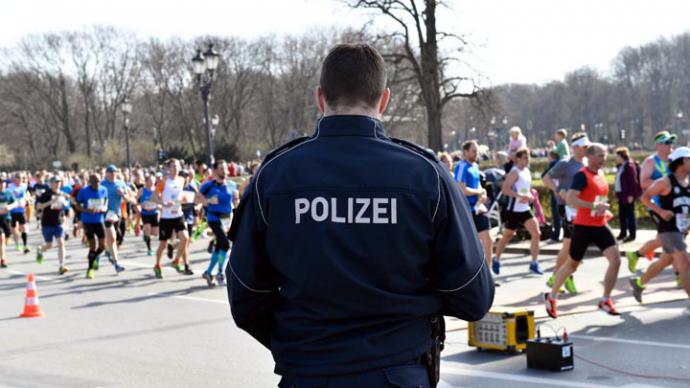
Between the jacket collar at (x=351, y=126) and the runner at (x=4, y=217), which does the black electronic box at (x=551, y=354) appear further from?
the runner at (x=4, y=217)

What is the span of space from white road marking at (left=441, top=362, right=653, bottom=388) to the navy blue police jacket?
4.76 metres

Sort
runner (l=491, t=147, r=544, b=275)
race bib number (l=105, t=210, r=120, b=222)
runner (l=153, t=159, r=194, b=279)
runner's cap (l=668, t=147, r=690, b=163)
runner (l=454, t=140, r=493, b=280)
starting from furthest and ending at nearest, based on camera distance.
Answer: race bib number (l=105, t=210, r=120, b=222), runner (l=153, t=159, r=194, b=279), runner (l=491, t=147, r=544, b=275), runner (l=454, t=140, r=493, b=280), runner's cap (l=668, t=147, r=690, b=163)

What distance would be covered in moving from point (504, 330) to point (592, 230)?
2.30m

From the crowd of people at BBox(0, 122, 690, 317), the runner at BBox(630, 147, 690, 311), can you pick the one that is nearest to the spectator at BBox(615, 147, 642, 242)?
the crowd of people at BBox(0, 122, 690, 317)

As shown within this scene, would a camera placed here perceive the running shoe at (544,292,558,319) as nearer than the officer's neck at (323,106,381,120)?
No

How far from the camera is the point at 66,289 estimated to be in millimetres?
15242

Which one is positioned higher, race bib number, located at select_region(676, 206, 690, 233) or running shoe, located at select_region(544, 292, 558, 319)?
race bib number, located at select_region(676, 206, 690, 233)

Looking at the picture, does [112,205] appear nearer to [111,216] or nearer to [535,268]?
[111,216]

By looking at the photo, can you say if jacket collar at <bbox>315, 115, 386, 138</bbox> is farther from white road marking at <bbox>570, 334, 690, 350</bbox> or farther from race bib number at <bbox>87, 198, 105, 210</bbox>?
race bib number at <bbox>87, 198, 105, 210</bbox>

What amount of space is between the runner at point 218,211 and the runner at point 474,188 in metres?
3.64

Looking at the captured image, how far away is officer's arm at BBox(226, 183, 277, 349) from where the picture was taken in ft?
9.87

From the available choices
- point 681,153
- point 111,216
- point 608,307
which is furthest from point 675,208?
point 111,216

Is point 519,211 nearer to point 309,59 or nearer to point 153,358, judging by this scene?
point 153,358

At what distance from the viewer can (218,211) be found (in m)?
14.9
